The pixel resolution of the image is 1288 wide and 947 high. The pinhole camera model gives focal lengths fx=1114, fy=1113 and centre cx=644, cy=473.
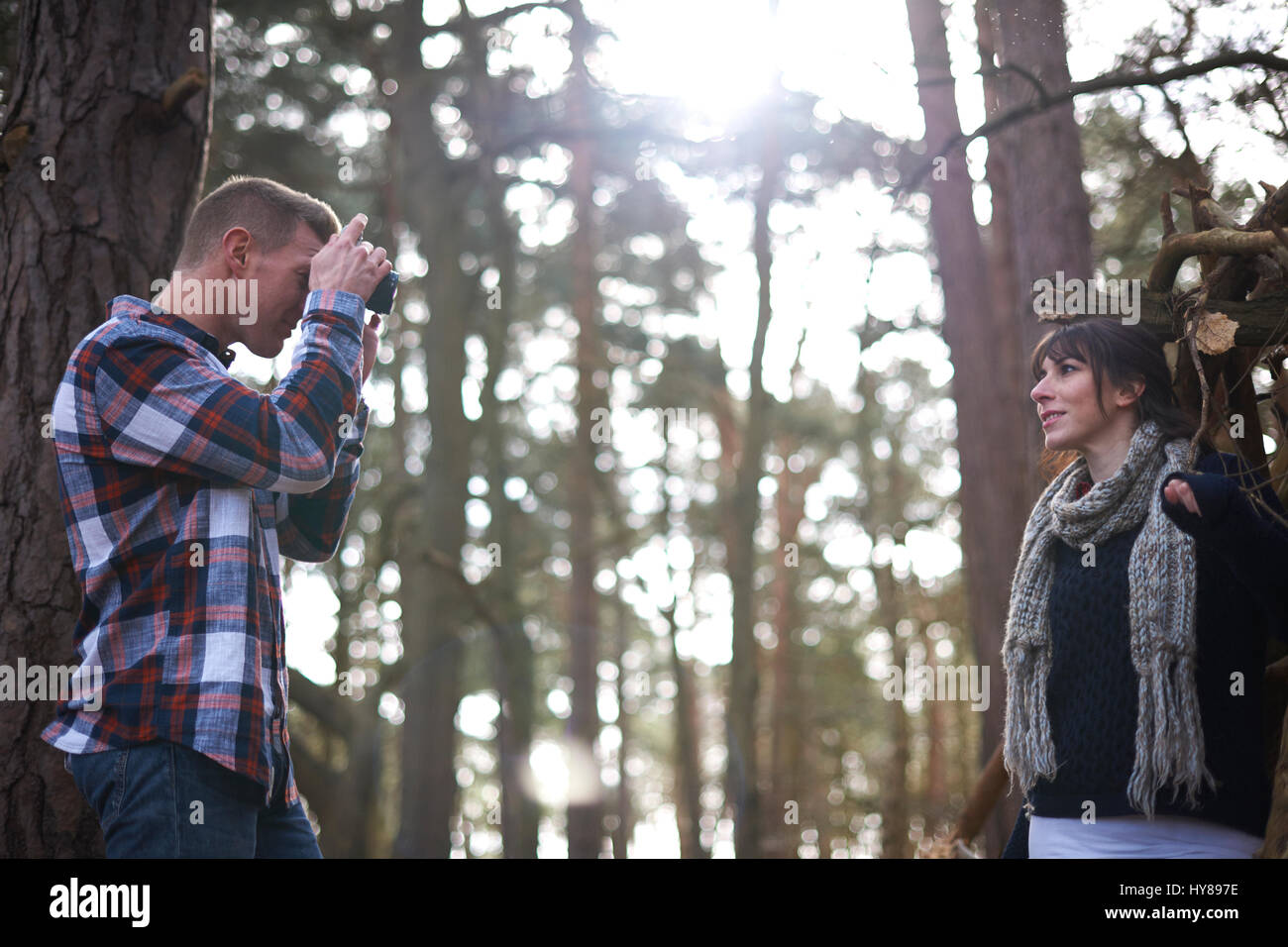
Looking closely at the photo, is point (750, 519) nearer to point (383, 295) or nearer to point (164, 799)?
point (383, 295)


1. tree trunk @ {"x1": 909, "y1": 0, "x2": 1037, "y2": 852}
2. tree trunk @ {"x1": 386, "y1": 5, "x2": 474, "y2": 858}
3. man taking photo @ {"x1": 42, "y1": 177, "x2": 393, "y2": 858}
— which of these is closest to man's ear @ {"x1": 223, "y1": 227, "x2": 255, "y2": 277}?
man taking photo @ {"x1": 42, "y1": 177, "x2": 393, "y2": 858}

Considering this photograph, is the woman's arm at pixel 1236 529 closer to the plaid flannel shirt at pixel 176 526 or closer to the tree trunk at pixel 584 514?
the plaid flannel shirt at pixel 176 526

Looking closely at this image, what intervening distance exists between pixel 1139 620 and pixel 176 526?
192 centimetres

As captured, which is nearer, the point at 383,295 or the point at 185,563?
the point at 185,563

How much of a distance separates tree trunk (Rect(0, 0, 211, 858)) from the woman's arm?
9.08 feet

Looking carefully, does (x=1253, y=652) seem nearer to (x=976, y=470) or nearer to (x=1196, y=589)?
(x=1196, y=589)

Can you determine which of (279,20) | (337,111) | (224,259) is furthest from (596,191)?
(224,259)

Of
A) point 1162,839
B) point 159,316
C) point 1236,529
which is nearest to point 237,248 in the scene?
point 159,316

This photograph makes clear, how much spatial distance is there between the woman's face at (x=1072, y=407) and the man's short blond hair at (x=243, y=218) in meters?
1.76

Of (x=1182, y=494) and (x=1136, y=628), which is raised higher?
(x=1182, y=494)

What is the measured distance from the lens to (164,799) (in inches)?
80.3

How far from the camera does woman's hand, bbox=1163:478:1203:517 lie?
211cm

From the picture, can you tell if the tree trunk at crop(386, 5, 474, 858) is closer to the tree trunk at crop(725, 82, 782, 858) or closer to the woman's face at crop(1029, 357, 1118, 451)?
the tree trunk at crop(725, 82, 782, 858)
